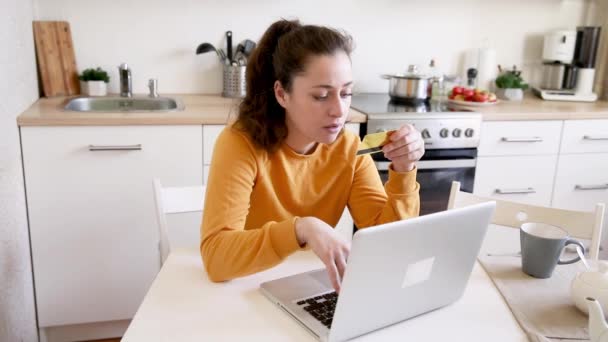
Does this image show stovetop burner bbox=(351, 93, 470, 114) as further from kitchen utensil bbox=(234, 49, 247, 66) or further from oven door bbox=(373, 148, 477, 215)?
kitchen utensil bbox=(234, 49, 247, 66)

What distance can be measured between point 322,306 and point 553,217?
836mm

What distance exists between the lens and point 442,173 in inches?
99.6

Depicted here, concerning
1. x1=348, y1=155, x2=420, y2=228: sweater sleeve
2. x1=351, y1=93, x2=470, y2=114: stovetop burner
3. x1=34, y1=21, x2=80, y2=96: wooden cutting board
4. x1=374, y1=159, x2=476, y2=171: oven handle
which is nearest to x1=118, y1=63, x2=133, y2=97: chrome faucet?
x1=34, y1=21, x2=80, y2=96: wooden cutting board

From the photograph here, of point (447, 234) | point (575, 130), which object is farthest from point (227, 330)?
point (575, 130)

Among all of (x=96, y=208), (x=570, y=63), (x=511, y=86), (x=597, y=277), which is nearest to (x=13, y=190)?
(x=96, y=208)

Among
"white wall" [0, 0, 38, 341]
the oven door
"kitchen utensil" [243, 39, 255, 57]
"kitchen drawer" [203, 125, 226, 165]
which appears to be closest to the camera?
"white wall" [0, 0, 38, 341]

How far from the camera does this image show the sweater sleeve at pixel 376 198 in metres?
1.39

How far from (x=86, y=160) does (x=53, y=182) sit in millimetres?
146

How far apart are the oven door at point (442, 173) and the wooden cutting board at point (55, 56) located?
1.62 m

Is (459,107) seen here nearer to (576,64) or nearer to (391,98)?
(391,98)

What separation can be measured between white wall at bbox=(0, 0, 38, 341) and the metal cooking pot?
62.7 inches

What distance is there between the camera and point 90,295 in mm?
2291

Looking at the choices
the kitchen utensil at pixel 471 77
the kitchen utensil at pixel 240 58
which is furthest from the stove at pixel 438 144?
the kitchen utensil at pixel 240 58

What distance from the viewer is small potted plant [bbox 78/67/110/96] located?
2.56 meters
